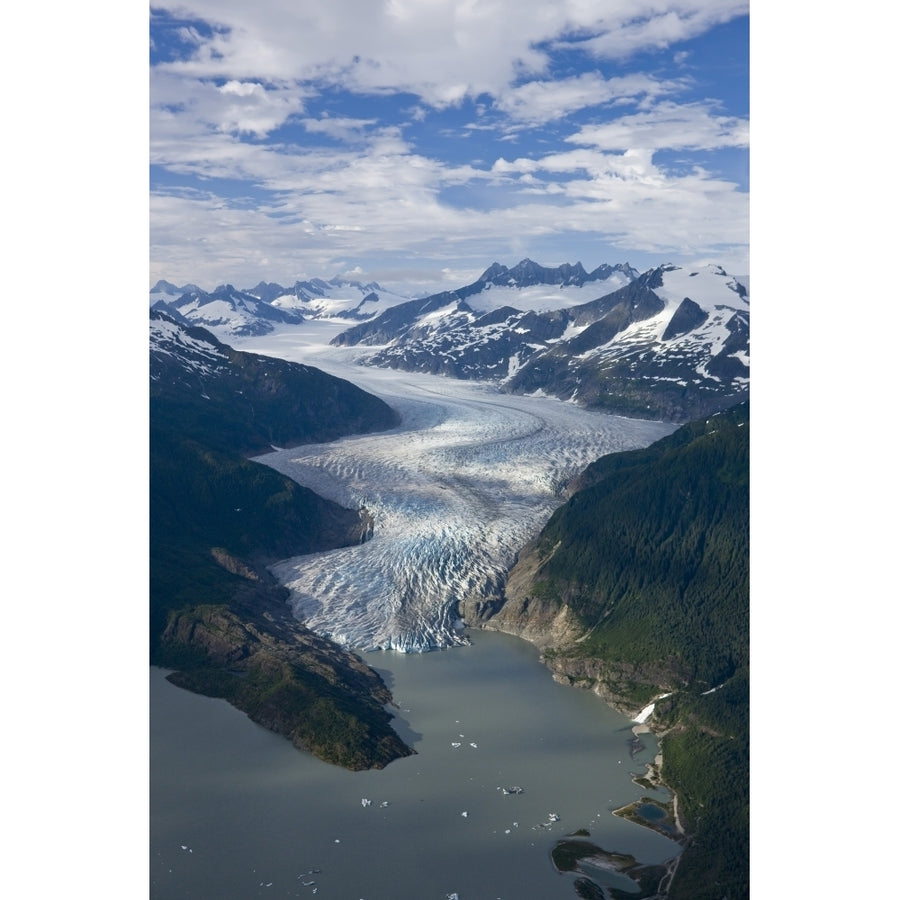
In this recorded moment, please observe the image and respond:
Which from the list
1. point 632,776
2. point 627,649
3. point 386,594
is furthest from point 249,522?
point 632,776

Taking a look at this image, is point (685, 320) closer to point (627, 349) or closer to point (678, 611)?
point (627, 349)

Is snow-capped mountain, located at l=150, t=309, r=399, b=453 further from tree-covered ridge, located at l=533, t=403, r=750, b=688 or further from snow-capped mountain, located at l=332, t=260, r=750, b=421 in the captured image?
tree-covered ridge, located at l=533, t=403, r=750, b=688

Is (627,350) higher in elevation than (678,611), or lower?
higher

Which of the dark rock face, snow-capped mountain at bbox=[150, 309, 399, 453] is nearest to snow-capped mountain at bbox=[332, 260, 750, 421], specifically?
the dark rock face

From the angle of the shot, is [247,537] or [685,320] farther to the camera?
[685,320]

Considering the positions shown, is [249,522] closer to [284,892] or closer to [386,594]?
[386,594]

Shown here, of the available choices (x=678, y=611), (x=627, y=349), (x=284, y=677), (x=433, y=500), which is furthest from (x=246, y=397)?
(x=678, y=611)
